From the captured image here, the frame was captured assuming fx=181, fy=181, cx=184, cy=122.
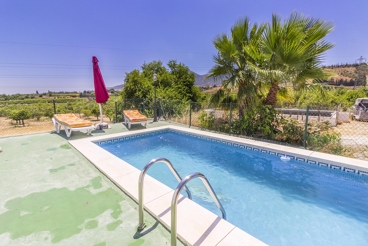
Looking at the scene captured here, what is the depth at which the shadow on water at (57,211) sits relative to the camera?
2398 millimetres

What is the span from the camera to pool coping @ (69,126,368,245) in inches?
86.1

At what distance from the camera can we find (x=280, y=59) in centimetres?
636

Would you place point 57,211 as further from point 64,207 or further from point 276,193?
point 276,193

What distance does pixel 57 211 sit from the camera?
2.78 metres

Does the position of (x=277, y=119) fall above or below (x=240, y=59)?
below

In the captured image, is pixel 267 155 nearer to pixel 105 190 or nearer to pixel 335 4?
pixel 105 190

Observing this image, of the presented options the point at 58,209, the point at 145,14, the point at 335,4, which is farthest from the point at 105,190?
the point at 145,14

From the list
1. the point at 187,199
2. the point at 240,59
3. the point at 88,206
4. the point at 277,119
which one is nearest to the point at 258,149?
the point at 277,119

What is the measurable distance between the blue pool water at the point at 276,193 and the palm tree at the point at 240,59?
2.42 meters

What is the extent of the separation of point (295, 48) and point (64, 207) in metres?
7.39

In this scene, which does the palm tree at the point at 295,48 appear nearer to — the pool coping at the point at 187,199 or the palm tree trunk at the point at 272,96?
the palm tree trunk at the point at 272,96

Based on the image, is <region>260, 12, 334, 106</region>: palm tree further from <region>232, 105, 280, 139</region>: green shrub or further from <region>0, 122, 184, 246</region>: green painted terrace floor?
<region>0, 122, 184, 246</region>: green painted terrace floor

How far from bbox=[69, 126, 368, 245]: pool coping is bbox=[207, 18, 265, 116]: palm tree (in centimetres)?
203

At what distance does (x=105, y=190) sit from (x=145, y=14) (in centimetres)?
1483
